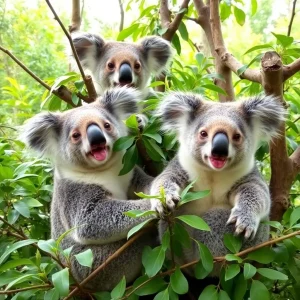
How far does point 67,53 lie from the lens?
15.5 feet

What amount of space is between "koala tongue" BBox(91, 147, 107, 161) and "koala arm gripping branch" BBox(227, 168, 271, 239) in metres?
0.82

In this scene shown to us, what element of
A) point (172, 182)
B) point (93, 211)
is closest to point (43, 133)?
point (93, 211)

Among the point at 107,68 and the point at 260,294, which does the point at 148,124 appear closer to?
the point at 260,294

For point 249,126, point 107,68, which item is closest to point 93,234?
point 249,126

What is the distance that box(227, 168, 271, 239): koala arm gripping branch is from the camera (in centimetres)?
253

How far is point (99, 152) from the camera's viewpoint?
2.99 metres

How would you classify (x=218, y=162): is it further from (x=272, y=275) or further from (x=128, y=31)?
(x=128, y=31)

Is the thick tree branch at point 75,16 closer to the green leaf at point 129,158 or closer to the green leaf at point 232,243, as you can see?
the green leaf at point 129,158

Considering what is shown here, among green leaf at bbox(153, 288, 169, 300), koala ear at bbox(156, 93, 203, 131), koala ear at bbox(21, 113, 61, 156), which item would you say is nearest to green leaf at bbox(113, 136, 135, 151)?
koala ear at bbox(156, 93, 203, 131)

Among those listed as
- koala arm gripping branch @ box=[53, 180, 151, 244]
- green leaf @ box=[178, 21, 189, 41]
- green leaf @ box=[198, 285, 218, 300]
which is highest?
green leaf @ box=[178, 21, 189, 41]

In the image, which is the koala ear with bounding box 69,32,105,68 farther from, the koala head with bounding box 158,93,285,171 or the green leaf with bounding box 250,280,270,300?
the green leaf with bounding box 250,280,270,300

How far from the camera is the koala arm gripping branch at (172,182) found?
2.44 m

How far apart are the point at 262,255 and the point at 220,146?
67cm

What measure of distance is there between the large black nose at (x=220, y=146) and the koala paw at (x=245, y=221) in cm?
32
